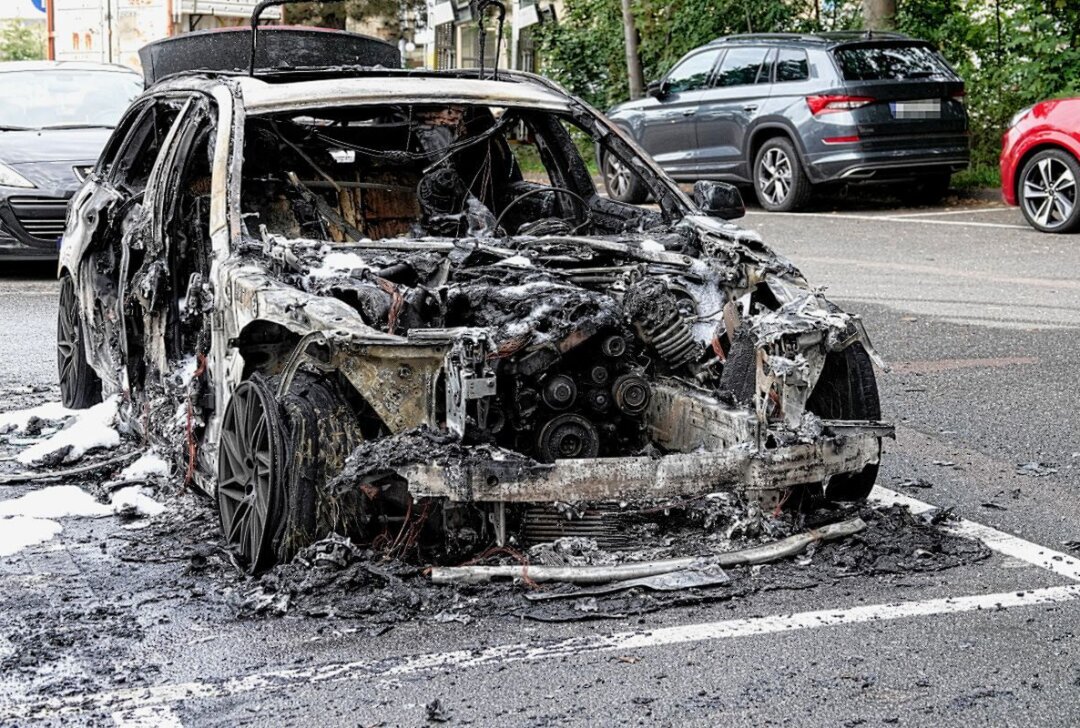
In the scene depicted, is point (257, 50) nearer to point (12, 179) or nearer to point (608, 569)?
point (12, 179)

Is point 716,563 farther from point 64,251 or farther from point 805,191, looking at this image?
point 805,191

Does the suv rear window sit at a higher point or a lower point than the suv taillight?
higher

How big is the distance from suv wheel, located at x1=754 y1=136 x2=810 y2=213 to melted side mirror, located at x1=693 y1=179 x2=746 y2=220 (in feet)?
36.8

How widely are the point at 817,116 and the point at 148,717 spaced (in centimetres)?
1444

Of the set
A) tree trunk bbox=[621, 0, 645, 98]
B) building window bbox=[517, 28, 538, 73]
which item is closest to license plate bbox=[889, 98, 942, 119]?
tree trunk bbox=[621, 0, 645, 98]

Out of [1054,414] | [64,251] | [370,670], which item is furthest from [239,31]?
[370,670]

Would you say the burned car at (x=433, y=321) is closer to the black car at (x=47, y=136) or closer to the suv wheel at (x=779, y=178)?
the black car at (x=47, y=136)

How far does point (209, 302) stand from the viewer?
6.07 meters

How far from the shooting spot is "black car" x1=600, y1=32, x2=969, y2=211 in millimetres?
17453

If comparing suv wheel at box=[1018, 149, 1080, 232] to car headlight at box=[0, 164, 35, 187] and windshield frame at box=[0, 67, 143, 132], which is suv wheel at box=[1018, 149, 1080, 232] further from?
car headlight at box=[0, 164, 35, 187]

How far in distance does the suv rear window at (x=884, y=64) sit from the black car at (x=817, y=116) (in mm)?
11

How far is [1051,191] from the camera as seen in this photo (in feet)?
51.1

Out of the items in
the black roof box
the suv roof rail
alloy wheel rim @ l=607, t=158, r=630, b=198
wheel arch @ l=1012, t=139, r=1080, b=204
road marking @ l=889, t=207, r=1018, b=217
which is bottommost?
road marking @ l=889, t=207, r=1018, b=217

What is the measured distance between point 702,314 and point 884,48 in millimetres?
12435
